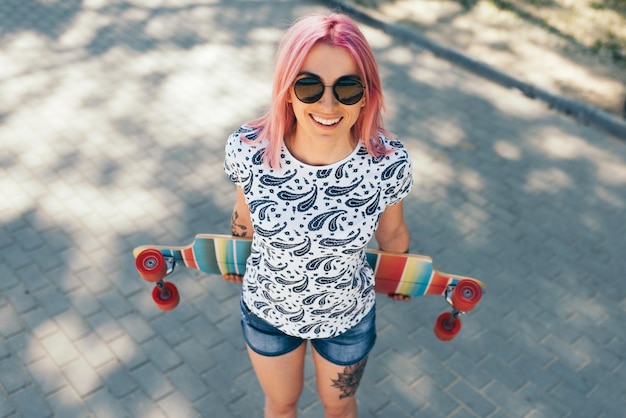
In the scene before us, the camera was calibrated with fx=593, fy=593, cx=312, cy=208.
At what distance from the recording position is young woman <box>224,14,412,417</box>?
6.76 ft

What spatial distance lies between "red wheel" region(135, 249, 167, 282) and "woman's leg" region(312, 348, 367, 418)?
76 centimetres

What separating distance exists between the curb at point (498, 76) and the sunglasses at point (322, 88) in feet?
12.3

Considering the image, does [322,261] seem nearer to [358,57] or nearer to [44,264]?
[358,57]

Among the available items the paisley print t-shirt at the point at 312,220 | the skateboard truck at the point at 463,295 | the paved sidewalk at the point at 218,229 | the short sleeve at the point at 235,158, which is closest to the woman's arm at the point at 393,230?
the paisley print t-shirt at the point at 312,220

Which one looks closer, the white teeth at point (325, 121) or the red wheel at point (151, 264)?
the white teeth at point (325, 121)

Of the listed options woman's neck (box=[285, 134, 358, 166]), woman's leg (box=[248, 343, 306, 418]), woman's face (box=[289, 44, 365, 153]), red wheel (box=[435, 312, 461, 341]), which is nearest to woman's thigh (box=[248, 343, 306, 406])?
woman's leg (box=[248, 343, 306, 418])

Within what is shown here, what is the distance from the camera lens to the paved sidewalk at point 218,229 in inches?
144

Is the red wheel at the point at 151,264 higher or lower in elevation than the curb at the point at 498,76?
higher

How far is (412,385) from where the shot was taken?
3693mm

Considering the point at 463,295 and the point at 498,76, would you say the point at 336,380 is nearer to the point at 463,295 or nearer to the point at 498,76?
the point at 463,295

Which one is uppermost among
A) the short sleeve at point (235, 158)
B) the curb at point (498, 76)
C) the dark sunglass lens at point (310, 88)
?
the dark sunglass lens at point (310, 88)

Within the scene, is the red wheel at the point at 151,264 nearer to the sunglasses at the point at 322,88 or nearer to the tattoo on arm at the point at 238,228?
the tattoo on arm at the point at 238,228

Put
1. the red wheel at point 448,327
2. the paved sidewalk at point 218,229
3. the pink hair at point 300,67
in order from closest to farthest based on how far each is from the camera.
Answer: the pink hair at point 300,67
the red wheel at point 448,327
the paved sidewalk at point 218,229

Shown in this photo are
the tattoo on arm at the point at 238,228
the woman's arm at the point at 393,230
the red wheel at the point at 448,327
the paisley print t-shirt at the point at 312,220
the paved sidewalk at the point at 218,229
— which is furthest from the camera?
the paved sidewalk at the point at 218,229
